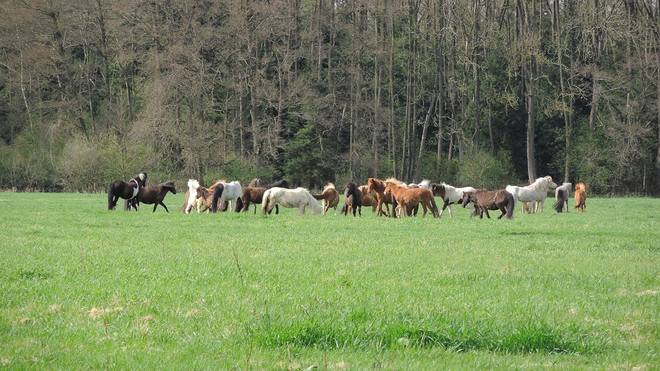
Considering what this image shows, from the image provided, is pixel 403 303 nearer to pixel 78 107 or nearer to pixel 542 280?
pixel 542 280

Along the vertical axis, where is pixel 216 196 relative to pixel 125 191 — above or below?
below

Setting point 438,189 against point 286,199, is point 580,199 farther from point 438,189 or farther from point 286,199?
point 286,199

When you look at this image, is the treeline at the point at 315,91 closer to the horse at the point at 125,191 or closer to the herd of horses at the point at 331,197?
the herd of horses at the point at 331,197

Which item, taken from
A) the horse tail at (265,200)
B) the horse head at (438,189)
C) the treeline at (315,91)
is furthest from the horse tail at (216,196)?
the treeline at (315,91)

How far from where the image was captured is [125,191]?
80.3 ft

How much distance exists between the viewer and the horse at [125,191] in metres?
24.1

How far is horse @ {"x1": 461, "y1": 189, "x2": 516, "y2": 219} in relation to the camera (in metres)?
23.0

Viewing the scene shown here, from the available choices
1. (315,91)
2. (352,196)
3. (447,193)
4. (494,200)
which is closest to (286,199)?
(352,196)

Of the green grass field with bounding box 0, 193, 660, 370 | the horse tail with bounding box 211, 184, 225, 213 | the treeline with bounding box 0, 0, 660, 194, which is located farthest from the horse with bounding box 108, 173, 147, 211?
the treeline with bounding box 0, 0, 660, 194

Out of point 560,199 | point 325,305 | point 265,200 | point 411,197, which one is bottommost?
point 325,305

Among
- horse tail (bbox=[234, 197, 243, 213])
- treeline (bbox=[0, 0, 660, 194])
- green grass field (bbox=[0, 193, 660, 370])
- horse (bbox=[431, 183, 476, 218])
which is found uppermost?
treeline (bbox=[0, 0, 660, 194])

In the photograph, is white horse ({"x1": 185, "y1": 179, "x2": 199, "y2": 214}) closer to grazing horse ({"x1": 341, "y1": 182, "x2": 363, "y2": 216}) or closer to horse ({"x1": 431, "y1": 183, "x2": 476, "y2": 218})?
grazing horse ({"x1": 341, "y1": 182, "x2": 363, "y2": 216})

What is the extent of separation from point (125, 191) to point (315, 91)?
2987cm

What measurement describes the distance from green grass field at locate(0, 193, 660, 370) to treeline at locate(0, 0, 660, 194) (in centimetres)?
3441
